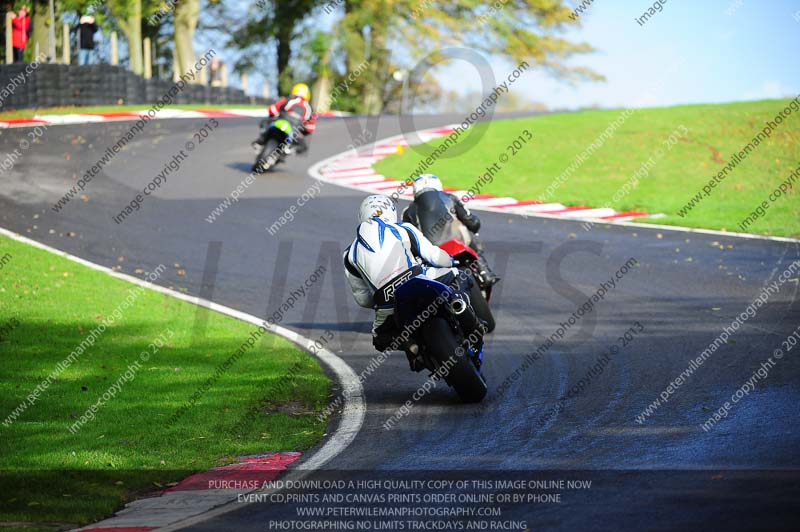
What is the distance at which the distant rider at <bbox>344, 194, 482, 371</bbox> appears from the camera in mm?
8273

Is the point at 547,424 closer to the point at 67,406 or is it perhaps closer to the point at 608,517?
the point at 608,517

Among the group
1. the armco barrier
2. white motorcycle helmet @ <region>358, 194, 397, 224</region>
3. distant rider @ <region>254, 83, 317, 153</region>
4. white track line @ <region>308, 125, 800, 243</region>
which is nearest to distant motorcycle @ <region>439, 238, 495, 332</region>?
white motorcycle helmet @ <region>358, 194, 397, 224</region>

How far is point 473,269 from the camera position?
10.7 m

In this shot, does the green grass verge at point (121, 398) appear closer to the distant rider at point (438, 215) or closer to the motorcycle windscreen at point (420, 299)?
the motorcycle windscreen at point (420, 299)

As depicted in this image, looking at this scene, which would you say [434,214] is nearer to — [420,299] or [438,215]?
[438,215]

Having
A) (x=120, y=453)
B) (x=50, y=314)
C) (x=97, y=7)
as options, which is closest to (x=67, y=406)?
(x=120, y=453)

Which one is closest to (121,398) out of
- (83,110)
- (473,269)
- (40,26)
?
(473,269)

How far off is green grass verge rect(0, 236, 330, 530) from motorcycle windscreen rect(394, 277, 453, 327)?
110cm

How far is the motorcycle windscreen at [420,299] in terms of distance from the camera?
7.91 metres

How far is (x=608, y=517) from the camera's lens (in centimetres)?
505

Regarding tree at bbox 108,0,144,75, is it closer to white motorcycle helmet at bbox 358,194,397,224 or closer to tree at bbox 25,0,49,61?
tree at bbox 25,0,49,61

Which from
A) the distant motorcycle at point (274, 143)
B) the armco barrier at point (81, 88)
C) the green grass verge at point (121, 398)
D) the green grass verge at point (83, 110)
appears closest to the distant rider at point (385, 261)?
the green grass verge at point (121, 398)

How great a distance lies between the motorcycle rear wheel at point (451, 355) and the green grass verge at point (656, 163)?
11.6 metres

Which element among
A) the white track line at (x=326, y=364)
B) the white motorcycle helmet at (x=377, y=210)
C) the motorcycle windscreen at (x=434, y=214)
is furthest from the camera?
the motorcycle windscreen at (x=434, y=214)
